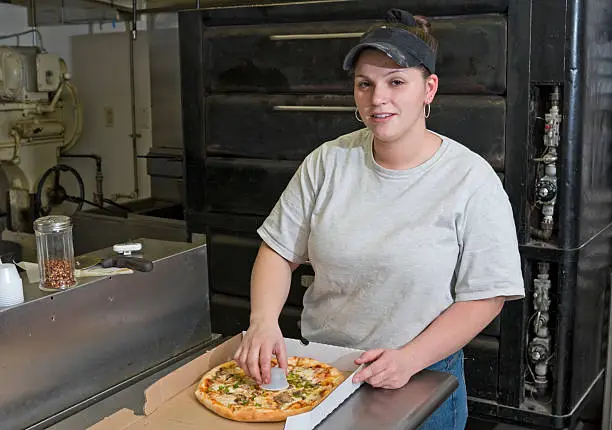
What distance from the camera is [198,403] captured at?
1.45 m

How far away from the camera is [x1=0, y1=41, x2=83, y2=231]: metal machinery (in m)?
4.41

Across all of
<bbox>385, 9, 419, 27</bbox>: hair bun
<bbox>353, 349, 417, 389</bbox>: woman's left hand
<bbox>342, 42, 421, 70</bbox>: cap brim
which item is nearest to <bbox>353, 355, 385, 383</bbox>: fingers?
<bbox>353, 349, 417, 389</bbox>: woman's left hand

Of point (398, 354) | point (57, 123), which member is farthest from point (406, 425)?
point (57, 123)

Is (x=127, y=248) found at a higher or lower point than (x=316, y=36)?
lower

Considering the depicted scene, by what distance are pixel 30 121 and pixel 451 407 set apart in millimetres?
3608

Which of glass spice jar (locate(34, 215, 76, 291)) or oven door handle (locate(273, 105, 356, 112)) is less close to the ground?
oven door handle (locate(273, 105, 356, 112))

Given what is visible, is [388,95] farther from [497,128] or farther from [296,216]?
[497,128]

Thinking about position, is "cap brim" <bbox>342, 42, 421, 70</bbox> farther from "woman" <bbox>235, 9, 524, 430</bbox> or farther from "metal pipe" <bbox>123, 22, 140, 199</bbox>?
"metal pipe" <bbox>123, 22, 140, 199</bbox>

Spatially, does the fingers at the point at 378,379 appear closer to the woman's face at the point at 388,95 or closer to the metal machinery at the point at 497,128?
the woman's face at the point at 388,95

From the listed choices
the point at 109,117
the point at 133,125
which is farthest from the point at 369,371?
the point at 109,117

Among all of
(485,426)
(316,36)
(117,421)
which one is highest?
(316,36)

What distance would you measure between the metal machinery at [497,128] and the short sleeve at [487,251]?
933 millimetres

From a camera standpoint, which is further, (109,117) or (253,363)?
(109,117)

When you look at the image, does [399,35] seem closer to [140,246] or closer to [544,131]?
[140,246]
